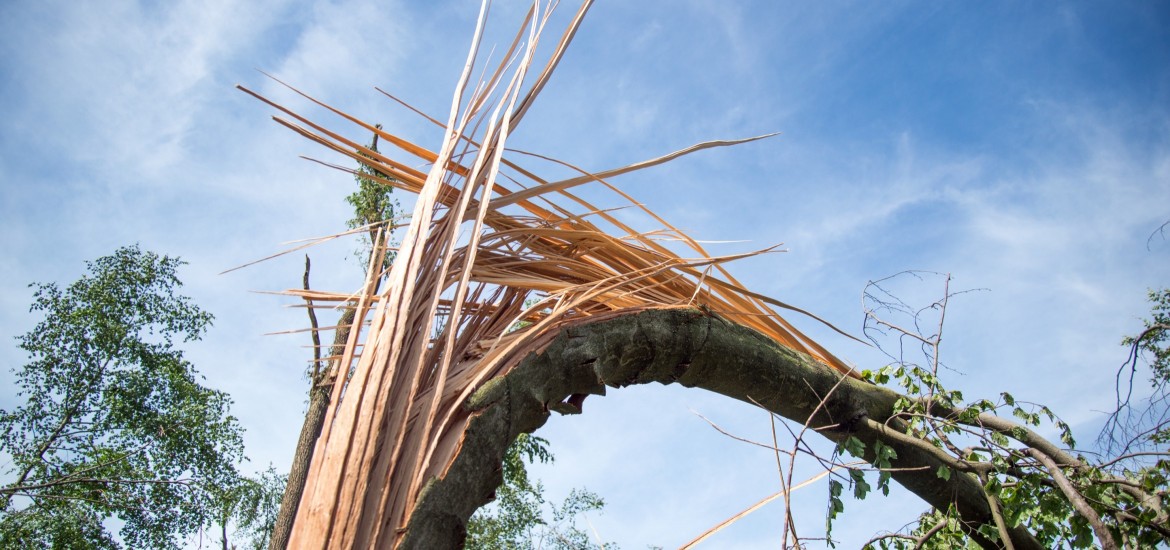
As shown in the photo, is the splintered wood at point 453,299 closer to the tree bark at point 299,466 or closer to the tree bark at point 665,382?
the tree bark at point 665,382

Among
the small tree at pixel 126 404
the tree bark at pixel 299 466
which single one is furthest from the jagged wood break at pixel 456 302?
the small tree at pixel 126 404

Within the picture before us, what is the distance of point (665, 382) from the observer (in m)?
1.48

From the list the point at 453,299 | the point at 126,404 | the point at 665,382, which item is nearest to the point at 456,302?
the point at 453,299

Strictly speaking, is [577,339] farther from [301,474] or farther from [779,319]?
[301,474]

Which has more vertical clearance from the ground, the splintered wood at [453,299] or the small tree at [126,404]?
the small tree at [126,404]

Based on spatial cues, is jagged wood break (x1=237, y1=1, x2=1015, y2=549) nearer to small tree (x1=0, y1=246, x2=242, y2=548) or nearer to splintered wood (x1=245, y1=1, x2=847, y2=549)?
splintered wood (x1=245, y1=1, x2=847, y2=549)

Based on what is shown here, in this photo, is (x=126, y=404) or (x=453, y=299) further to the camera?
(x=126, y=404)

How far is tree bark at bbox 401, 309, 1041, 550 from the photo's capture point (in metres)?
1.04

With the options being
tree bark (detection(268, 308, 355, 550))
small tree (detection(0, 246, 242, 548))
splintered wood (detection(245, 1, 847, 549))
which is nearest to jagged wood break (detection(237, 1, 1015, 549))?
splintered wood (detection(245, 1, 847, 549))

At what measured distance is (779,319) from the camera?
1.63m

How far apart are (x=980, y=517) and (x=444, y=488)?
1.50 meters

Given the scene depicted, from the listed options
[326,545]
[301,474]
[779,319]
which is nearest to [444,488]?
[326,545]

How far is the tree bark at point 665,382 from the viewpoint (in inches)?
41.1

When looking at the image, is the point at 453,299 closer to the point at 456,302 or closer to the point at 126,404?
the point at 456,302
